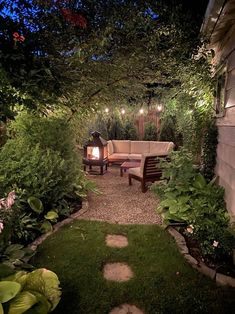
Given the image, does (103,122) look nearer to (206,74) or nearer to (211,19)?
(206,74)

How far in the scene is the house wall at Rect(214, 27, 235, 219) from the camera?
143 inches

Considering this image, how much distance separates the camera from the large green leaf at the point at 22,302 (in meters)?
1.94

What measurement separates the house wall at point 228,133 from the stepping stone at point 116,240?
5.08 ft

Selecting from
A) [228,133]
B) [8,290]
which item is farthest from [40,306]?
[228,133]

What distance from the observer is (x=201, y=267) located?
305 centimetres

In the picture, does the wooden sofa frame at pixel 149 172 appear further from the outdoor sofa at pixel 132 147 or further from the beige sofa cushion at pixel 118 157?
the outdoor sofa at pixel 132 147

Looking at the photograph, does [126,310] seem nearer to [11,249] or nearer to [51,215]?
[11,249]

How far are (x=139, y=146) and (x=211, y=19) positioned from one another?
7276 mm

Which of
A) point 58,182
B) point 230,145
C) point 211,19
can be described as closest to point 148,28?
point 211,19

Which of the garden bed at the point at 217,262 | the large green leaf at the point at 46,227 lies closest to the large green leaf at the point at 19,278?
the large green leaf at the point at 46,227

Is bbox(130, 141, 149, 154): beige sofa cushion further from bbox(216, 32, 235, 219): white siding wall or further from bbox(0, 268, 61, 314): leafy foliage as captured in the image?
bbox(0, 268, 61, 314): leafy foliage

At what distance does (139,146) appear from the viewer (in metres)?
10.4

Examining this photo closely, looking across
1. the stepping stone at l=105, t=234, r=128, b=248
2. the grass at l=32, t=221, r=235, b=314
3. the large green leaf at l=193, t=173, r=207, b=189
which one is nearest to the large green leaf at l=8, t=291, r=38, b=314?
the grass at l=32, t=221, r=235, b=314

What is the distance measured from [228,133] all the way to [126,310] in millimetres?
2839
